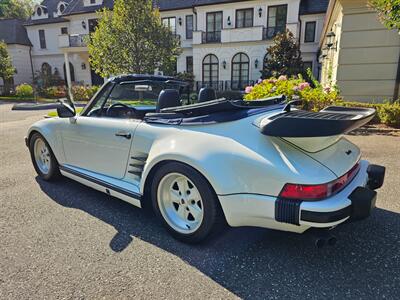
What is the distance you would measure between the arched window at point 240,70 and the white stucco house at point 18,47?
74.0 ft

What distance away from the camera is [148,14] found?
12.1m

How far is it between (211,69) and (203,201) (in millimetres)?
21014

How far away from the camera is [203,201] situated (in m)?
2.33

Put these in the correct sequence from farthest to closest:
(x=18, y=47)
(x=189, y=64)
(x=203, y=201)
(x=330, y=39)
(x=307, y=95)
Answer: (x=18, y=47) < (x=189, y=64) < (x=330, y=39) < (x=307, y=95) < (x=203, y=201)

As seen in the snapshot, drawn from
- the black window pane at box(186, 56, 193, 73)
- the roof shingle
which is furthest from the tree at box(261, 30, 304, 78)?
the roof shingle

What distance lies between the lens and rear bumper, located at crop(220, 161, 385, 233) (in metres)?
1.92

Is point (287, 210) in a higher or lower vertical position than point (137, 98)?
lower

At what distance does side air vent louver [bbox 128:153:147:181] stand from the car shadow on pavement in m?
0.53

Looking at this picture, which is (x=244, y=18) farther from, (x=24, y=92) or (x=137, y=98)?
(x=137, y=98)

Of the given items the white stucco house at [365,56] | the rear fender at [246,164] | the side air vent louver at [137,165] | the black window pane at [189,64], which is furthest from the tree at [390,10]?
the black window pane at [189,64]

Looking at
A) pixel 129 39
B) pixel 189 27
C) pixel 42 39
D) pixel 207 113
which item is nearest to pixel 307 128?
pixel 207 113

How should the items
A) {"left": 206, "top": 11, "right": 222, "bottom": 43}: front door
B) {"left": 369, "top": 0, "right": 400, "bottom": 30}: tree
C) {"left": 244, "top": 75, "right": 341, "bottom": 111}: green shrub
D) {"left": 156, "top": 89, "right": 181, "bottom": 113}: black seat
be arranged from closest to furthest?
{"left": 156, "top": 89, "right": 181, "bottom": 113}: black seat
{"left": 369, "top": 0, "right": 400, "bottom": 30}: tree
{"left": 244, "top": 75, "right": 341, "bottom": 111}: green shrub
{"left": 206, "top": 11, "right": 222, "bottom": 43}: front door

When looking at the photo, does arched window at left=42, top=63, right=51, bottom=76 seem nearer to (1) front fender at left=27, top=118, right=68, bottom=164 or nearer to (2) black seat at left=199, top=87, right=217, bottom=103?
(1) front fender at left=27, top=118, right=68, bottom=164

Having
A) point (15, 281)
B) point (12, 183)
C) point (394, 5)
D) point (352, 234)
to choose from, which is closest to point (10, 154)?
point (12, 183)
